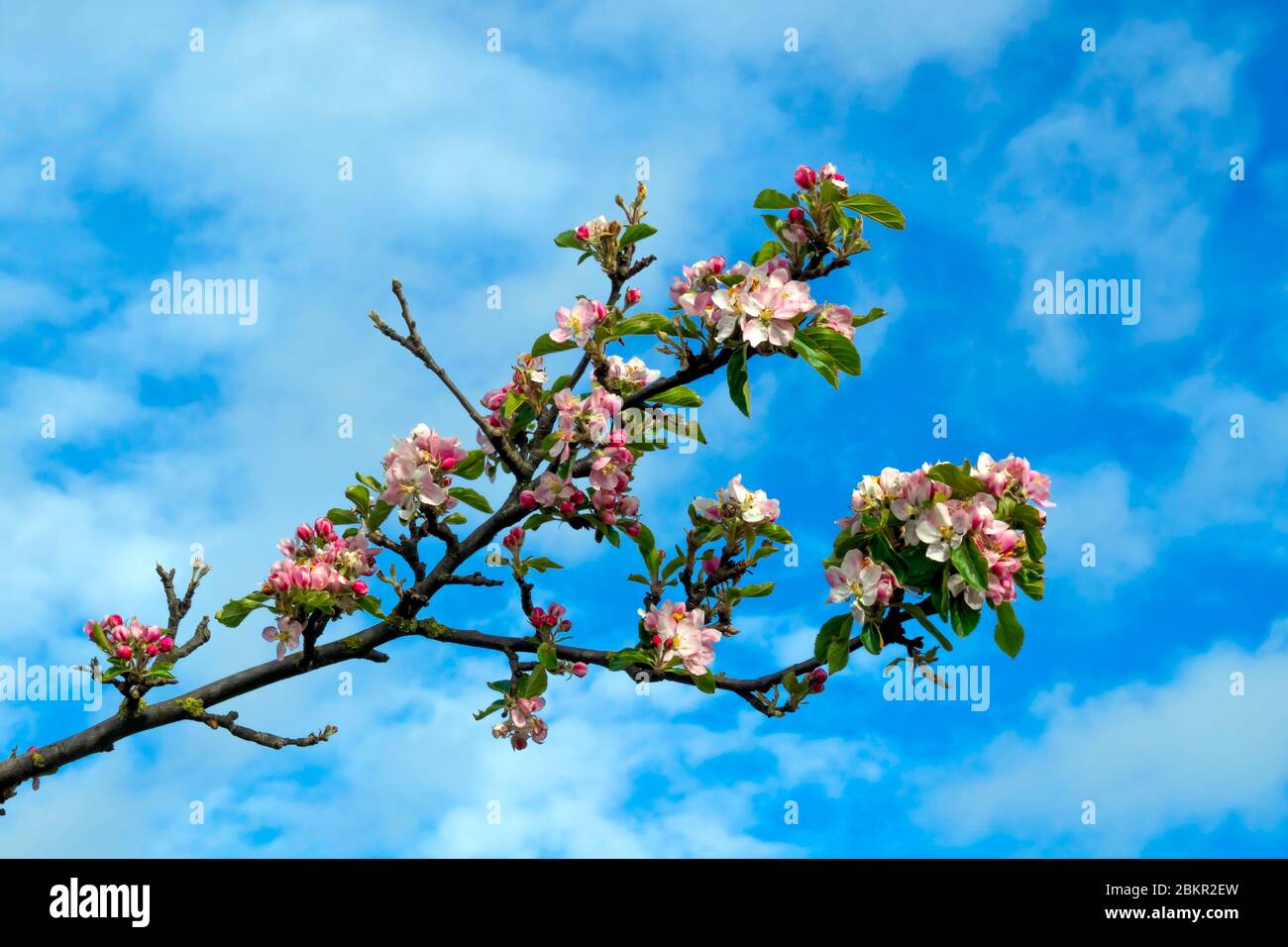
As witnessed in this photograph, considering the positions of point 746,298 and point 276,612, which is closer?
point 746,298

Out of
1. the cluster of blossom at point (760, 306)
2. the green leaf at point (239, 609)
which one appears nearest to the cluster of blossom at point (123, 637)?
the green leaf at point (239, 609)

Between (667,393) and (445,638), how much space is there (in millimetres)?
1536

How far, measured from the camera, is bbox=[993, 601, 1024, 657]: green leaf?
402 centimetres

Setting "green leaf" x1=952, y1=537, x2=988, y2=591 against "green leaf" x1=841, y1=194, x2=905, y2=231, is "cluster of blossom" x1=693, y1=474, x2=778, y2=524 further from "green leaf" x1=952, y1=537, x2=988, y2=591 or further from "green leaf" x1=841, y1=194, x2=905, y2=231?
"green leaf" x1=841, y1=194, x2=905, y2=231

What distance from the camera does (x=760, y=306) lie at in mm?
4109

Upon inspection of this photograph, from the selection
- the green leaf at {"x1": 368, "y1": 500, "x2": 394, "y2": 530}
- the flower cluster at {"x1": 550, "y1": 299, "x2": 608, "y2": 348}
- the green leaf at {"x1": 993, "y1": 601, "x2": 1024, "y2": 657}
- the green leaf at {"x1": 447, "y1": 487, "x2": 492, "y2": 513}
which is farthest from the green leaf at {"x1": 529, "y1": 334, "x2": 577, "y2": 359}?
the green leaf at {"x1": 993, "y1": 601, "x2": 1024, "y2": 657}

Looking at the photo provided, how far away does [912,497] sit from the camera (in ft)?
13.0

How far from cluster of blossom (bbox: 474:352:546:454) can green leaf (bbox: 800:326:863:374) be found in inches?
48.7

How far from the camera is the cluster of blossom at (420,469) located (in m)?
4.42

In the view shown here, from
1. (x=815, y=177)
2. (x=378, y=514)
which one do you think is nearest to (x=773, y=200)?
(x=815, y=177)

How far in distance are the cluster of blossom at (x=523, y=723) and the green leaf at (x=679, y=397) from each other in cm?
154
